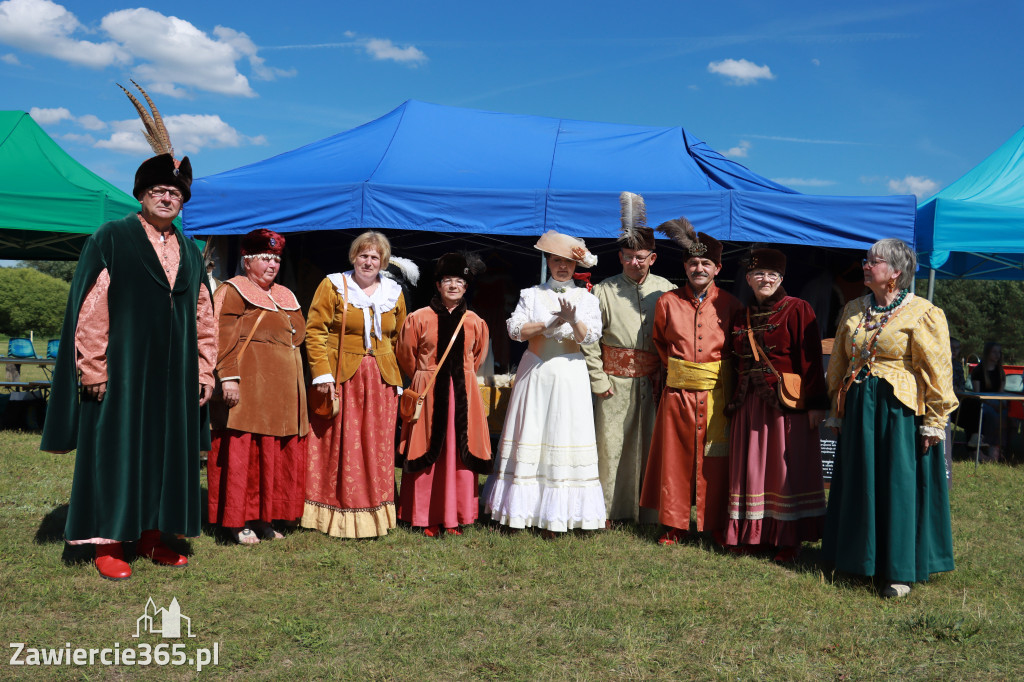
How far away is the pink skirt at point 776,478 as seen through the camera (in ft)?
12.9

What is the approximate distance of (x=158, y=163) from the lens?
3453 mm

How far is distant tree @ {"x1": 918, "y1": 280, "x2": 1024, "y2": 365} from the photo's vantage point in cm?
2083

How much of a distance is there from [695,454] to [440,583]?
1518 mm

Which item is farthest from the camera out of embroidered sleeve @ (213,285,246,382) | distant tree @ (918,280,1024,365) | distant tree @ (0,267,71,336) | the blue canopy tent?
distant tree @ (0,267,71,336)

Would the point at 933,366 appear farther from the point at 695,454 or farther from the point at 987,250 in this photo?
the point at 987,250

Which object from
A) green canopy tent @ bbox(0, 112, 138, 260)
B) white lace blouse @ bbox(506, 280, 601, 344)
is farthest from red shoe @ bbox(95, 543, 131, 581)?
green canopy tent @ bbox(0, 112, 138, 260)

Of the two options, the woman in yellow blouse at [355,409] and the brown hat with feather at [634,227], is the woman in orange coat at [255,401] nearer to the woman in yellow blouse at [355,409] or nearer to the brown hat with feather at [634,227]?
the woman in yellow blouse at [355,409]

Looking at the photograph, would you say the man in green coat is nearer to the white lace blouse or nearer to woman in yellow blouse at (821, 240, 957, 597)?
the white lace blouse

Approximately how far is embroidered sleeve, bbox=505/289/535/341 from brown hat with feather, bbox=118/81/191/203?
1732 mm

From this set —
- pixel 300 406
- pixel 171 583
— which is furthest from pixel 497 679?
pixel 300 406

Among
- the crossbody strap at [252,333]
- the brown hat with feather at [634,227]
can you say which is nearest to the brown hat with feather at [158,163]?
the crossbody strap at [252,333]

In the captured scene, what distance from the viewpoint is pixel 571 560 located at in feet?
12.9

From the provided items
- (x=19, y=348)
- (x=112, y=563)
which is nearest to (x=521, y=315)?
(x=112, y=563)

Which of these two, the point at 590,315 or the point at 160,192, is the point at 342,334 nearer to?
the point at 160,192
